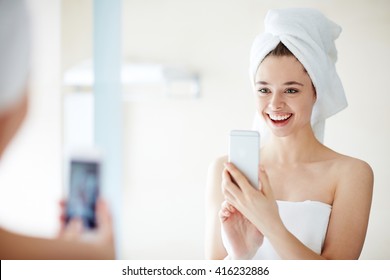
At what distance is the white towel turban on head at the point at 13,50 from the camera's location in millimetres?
1221

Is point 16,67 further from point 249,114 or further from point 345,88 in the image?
point 345,88

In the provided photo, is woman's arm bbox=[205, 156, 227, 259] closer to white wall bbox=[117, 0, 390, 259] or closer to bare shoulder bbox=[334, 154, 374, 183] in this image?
white wall bbox=[117, 0, 390, 259]

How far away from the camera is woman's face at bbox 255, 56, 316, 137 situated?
1.11 m

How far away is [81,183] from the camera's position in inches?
48.6

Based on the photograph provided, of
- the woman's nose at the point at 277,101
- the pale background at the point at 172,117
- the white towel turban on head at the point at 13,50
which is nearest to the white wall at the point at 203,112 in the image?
the pale background at the point at 172,117

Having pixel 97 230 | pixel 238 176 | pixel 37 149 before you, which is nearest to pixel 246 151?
pixel 238 176

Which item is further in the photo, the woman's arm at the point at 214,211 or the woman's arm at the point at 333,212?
the woman's arm at the point at 214,211

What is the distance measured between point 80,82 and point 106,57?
9 centimetres

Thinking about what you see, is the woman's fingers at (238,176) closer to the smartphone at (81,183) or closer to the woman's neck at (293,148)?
the woman's neck at (293,148)

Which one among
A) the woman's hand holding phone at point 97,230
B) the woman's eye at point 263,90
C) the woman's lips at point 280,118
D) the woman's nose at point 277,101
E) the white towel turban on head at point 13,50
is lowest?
the woman's hand holding phone at point 97,230

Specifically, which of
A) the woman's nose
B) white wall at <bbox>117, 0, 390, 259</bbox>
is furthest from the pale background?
the woman's nose

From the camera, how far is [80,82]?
4.06ft

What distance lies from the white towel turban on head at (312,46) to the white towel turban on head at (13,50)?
1.84 ft

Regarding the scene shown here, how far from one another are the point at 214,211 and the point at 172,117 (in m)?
0.25
